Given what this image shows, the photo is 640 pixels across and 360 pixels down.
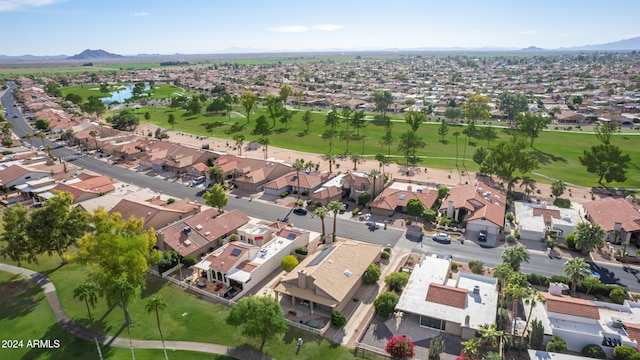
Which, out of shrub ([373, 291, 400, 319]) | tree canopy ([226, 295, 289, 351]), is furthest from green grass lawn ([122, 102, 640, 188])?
A: tree canopy ([226, 295, 289, 351])

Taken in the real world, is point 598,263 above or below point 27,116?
below

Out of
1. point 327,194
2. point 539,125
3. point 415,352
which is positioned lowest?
point 415,352

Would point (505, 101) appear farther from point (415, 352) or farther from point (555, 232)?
point (415, 352)

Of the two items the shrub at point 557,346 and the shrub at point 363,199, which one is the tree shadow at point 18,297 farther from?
the shrub at point 557,346

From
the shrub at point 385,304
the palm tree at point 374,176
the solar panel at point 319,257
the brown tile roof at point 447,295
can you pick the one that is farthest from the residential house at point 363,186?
the shrub at point 385,304

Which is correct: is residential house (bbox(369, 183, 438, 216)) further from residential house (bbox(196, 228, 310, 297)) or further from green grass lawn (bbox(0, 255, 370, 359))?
green grass lawn (bbox(0, 255, 370, 359))

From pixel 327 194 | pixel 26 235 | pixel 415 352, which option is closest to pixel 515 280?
pixel 415 352

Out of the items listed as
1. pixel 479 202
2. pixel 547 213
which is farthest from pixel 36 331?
pixel 547 213
